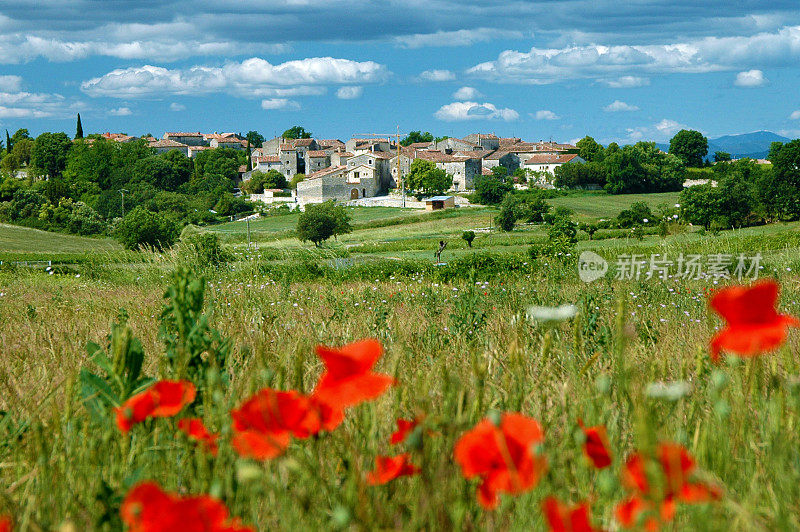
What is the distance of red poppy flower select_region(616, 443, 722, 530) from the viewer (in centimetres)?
93

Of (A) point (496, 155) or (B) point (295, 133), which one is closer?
(A) point (496, 155)

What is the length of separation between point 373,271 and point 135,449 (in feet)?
46.8

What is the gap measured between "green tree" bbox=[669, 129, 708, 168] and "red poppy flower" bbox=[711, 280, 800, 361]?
4598 inches

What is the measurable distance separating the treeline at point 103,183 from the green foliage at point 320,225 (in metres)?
18.5

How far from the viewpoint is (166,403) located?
55.7 inches

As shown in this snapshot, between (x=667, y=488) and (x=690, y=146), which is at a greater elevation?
(x=690, y=146)

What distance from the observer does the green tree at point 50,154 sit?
10094 centimetres

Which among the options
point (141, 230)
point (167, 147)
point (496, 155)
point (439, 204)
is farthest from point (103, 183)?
point (141, 230)

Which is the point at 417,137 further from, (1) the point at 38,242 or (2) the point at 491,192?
(1) the point at 38,242

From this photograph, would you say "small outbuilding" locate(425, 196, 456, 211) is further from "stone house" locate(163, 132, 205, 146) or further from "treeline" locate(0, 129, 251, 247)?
"stone house" locate(163, 132, 205, 146)

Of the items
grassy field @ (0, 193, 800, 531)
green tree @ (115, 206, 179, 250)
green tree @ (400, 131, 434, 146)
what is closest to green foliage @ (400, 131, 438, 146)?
green tree @ (400, 131, 434, 146)

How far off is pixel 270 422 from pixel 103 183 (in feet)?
340

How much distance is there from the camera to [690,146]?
363 ft

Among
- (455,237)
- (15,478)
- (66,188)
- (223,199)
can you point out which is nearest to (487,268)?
(15,478)
